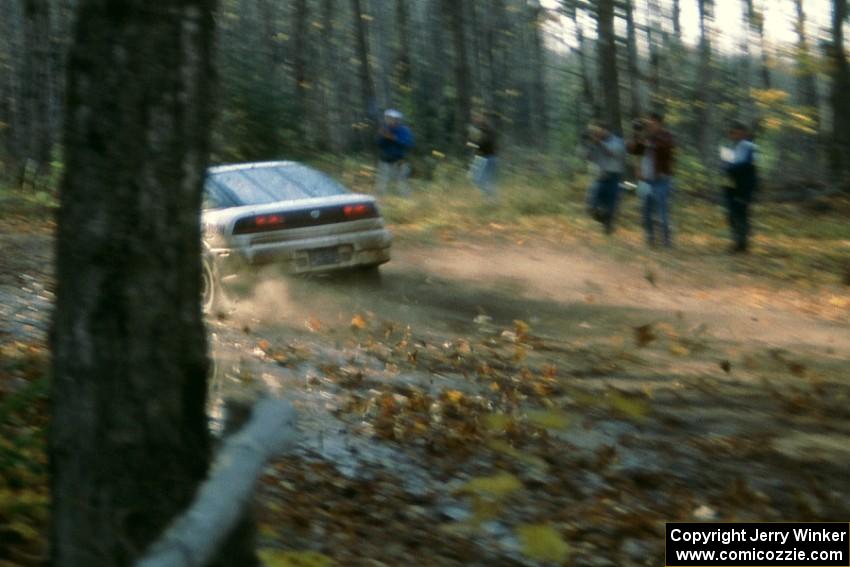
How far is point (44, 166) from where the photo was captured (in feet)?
92.6

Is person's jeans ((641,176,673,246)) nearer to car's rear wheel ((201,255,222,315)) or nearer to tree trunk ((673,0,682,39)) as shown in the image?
car's rear wheel ((201,255,222,315))

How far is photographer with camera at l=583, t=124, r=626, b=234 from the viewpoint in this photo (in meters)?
20.2

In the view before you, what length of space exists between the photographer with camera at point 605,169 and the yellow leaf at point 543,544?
14.1 meters

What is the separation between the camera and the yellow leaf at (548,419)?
8.19m

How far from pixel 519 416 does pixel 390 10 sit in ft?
209

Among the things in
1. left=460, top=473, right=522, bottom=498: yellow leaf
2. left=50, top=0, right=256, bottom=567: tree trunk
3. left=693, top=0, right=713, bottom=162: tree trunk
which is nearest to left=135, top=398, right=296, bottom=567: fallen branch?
left=50, top=0, right=256, bottom=567: tree trunk

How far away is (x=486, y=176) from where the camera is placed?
2642 cm

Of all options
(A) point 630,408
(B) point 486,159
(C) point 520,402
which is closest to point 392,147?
(B) point 486,159

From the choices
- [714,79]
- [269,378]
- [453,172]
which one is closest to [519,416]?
[269,378]

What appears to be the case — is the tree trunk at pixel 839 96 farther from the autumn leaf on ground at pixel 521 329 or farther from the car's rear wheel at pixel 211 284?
the car's rear wheel at pixel 211 284

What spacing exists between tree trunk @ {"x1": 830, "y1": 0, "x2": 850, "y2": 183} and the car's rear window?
14.4 metres

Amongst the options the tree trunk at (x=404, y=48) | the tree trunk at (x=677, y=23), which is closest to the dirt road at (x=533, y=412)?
the tree trunk at (x=404, y=48)

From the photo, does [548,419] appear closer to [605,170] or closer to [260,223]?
[260,223]

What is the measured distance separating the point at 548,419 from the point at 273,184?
21.0 feet
